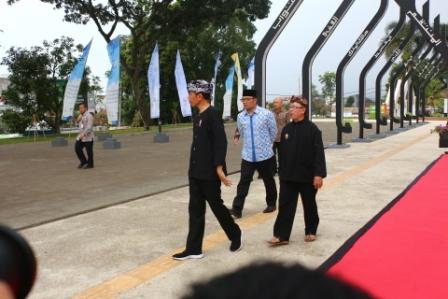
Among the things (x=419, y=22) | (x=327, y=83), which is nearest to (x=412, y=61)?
(x=419, y=22)

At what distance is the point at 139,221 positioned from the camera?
632 centimetres

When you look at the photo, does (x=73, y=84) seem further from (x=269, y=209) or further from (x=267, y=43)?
(x=269, y=209)

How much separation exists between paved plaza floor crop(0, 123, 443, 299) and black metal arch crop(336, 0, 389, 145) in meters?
4.34

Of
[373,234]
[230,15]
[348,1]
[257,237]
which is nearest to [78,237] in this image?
[257,237]

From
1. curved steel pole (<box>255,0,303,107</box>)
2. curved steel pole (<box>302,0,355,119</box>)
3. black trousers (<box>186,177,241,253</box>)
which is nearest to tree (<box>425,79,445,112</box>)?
curved steel pole (<box>302,0,355,119</box>)

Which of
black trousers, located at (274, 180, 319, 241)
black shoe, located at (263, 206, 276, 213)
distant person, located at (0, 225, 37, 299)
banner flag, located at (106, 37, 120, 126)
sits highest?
banner flag, located at (106, 37, 120, 126)

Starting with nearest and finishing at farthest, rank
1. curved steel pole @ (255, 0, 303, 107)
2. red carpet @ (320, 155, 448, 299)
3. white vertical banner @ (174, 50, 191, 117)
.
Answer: red carpet @ (320, 155, 448, 299) < curved steel pole @ (255, 0, 303, 107) < white vertical banner @ (174, 50, 191, 117)

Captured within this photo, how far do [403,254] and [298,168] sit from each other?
2039 mm

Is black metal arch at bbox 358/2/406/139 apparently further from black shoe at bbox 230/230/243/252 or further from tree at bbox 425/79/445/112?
tree at bbox 425/79/445/112

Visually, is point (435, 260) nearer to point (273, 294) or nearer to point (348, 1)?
point (273, 294)

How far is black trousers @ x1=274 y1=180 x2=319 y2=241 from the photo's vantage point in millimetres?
5094

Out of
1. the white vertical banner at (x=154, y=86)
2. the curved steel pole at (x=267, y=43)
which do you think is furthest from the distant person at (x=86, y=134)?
the white vertical banner at (x=154, y=86)

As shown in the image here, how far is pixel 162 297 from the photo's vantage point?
12.7 feet

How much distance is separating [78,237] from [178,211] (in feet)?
5.40
